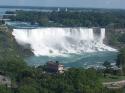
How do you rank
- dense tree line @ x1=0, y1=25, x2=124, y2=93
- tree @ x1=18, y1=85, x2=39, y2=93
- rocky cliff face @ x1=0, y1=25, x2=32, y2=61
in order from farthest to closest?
rocky cliff face @ x1=0, y1=25, x2=32, y2=61 < dense tree line @ x1=0, y1=25, x2=124, y2=93 < tree @ x1=18, y1=85, x2=39, y2=93

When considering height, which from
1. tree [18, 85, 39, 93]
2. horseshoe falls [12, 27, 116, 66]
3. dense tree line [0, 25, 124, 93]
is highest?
tree [18, 85, 39, 93]

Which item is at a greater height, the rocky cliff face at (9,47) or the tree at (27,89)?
the tree at (27,89)

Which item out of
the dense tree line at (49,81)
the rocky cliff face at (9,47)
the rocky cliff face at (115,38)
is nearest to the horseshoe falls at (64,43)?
the rocky cliff face at (115,38)

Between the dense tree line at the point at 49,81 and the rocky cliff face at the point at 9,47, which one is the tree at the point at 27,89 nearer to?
the dense tree line at the point at 49,81

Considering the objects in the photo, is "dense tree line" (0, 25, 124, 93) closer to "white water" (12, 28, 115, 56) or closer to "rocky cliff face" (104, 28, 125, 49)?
"white water" (12, 28, 115, 56)

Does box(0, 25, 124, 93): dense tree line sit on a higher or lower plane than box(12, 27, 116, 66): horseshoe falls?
higher

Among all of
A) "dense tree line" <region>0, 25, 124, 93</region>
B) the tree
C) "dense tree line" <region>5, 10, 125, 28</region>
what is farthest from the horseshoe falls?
the tree

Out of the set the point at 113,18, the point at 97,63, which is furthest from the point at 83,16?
the point at 97,63

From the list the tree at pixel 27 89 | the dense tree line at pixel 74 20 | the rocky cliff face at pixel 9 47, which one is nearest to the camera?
the tree at pixel 27 89
